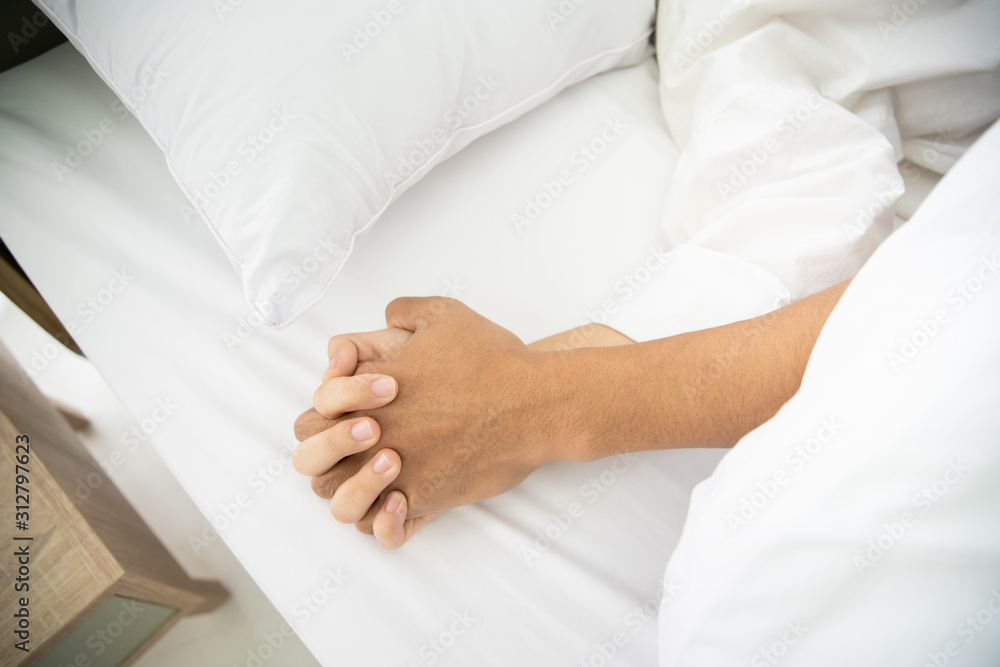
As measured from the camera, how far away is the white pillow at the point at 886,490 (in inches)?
15.1

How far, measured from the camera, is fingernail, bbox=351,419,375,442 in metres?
0.58

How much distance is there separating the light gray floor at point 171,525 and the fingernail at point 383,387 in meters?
0.74

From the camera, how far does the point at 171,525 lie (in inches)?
45.4

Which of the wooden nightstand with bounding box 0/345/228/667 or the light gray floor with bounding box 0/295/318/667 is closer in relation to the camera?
the wooden nightstand with bounding box 0/345/228/667

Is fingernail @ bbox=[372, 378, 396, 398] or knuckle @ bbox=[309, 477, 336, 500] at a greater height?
fingernail @ bbox=[372, 378, 396, 398]

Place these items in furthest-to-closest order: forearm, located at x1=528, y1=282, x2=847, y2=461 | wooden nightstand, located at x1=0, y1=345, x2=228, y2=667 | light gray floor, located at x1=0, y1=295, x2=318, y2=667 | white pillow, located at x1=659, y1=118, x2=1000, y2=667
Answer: light gray floor, located at x1=0, y1=295, x2=318, y2=667, wooden nightstand, located at x1=0, y1=345, x2=228, y2=667, forearm, located at x1=528, y1=282, x2=847, y2=461, white pillow, located at x1=659, y1=118, x2=1000, y2=667

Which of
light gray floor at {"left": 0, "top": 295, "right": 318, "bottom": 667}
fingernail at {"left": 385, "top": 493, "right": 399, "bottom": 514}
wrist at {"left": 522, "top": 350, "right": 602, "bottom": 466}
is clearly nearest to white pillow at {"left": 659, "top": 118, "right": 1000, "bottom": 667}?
wrist at {"left": 522, "top": 350, "right": 602, "bottom": 466}

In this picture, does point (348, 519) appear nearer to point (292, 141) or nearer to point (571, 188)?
point (292, 141)

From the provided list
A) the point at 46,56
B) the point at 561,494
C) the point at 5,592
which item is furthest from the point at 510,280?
the point at 46,56

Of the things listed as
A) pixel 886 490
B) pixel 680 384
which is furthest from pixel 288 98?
pixel 886 490

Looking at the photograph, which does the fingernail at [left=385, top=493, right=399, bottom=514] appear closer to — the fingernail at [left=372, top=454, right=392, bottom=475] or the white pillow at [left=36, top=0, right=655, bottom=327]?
the fingernail at [left=372, top=454, right=392, bottom=475]

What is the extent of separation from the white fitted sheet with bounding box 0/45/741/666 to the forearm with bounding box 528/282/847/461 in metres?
0.10

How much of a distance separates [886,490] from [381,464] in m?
0.46

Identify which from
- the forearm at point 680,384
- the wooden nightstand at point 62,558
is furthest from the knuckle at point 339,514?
the wooden nightstand at point 62,558
